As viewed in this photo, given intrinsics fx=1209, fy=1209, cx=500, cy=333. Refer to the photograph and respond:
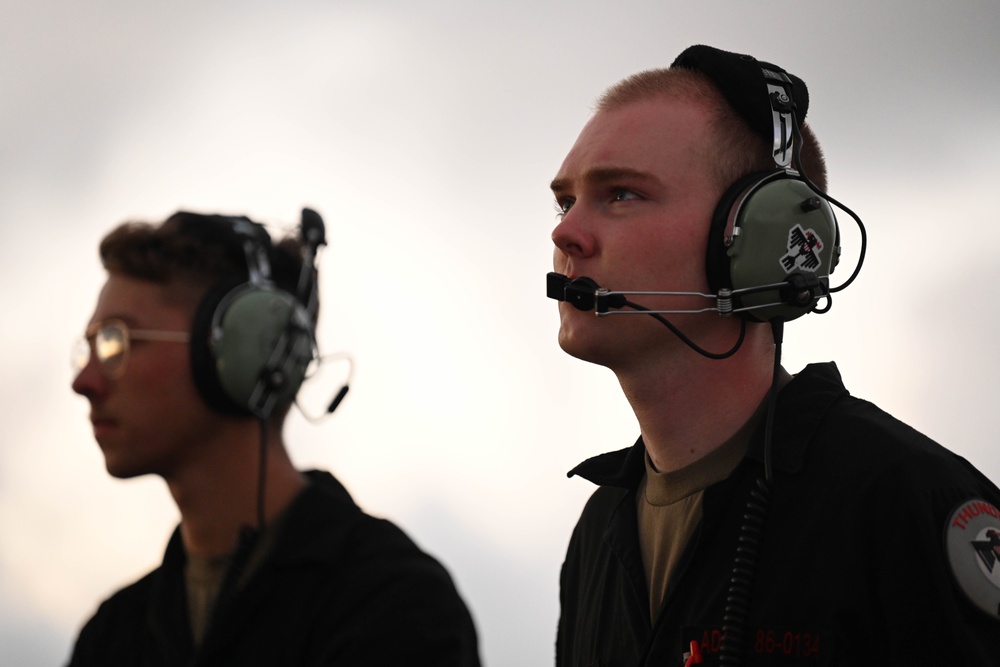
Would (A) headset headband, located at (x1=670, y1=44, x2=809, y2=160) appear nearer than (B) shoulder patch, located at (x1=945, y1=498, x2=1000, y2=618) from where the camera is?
No

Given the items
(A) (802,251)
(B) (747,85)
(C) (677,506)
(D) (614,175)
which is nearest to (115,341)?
(D) (614,175)

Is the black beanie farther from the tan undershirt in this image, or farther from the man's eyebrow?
the tan undershirt

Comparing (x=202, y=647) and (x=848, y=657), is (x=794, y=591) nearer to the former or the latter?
(x=848, y=657)

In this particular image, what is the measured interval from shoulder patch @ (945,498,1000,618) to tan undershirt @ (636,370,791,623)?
43 cm

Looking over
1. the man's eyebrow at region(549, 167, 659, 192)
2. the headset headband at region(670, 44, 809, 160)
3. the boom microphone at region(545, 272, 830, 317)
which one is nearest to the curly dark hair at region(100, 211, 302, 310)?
the boom microphone at region(545, 272, 830, 317)

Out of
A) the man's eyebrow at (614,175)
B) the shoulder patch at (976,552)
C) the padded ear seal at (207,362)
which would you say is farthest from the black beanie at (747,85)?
the padded ear seal at (207,362)

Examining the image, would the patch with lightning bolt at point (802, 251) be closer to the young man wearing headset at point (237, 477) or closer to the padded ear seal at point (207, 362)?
the young man wearing headset at point (237, 477)

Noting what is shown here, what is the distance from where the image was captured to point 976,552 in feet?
6.42

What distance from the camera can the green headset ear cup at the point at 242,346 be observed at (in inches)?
71.2

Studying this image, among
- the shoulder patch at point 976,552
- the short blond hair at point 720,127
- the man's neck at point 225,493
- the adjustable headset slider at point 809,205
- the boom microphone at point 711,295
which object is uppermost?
the short blond hair at point 720,127

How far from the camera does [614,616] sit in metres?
2.43

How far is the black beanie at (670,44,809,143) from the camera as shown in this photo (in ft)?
7.88

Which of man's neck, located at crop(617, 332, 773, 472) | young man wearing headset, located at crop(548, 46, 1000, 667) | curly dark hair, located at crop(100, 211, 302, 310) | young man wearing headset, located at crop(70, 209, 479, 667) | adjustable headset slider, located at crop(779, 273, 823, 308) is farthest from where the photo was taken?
man's neck, located at crop(617, 332, 773, 472)

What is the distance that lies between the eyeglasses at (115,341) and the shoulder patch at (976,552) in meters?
1.27
